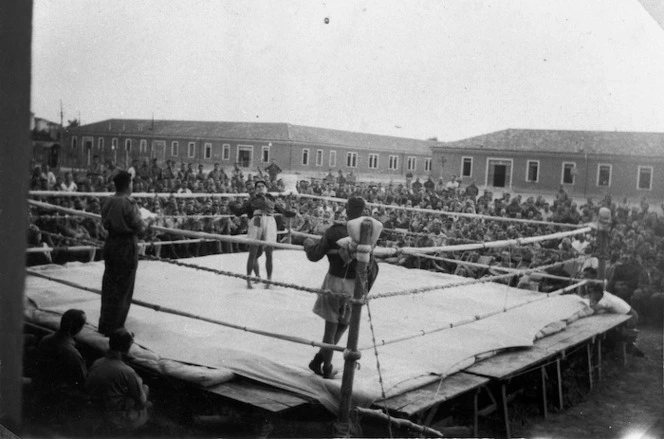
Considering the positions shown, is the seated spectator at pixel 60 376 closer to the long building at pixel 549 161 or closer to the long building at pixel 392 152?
the long building at pixel 392 152

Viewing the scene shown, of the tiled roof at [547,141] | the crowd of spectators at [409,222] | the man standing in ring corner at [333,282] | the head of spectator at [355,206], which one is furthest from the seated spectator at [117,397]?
the tiled roof at [547,141]

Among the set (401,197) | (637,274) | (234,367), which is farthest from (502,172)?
(234,367)

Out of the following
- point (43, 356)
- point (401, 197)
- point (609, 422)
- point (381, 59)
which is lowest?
point (609, 422)

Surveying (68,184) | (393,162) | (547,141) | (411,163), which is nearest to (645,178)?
(547,141)

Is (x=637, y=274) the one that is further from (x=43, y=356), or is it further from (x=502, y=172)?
(x=43, y=356)

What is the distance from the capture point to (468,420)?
5.02 m

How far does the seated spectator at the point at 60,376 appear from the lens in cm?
425

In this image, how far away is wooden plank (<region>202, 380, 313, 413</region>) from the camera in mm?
3654

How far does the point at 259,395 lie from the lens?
3789 millimetres

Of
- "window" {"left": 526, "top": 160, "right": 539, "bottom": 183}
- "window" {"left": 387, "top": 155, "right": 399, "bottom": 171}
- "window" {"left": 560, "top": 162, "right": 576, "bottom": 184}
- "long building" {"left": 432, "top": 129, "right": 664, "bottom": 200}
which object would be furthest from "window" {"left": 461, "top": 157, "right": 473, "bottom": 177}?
"window" {"left": 387, "top": 155, "right": 399, "bottom": 171}

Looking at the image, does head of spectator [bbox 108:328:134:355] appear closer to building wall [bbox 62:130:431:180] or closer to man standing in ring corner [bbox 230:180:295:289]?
building wall [bbox 62:130:431:180]

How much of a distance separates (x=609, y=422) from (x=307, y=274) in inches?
151

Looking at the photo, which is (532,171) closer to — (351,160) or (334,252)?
(351,160)

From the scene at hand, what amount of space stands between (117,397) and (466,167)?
12.9m
